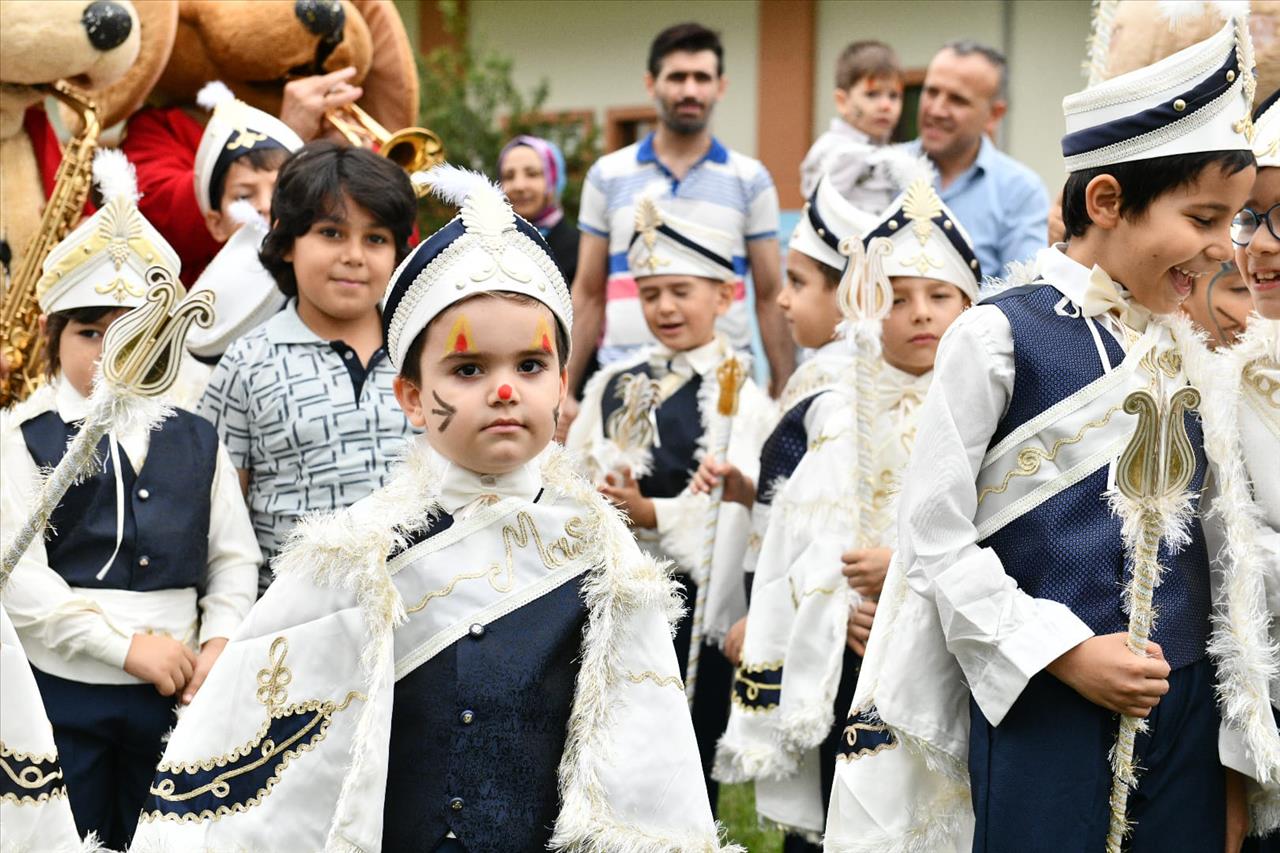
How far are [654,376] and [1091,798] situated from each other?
9.31ft

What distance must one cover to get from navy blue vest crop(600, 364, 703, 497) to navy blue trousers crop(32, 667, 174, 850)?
1887 mm

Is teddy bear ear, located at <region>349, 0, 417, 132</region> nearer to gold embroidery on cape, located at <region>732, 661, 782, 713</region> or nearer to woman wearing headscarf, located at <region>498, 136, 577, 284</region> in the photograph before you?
woman wearing headscarf, located at <region>498, 136, 577, 284</region>

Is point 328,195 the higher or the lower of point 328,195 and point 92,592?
the higher

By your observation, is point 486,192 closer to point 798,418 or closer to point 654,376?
point 798,418

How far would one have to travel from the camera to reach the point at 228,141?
5508 millimetres

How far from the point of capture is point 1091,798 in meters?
3.25

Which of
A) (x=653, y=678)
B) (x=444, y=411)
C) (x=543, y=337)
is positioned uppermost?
(x=543, y=337)

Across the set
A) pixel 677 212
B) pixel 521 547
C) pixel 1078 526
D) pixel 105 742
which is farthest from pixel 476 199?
pixel 677 212

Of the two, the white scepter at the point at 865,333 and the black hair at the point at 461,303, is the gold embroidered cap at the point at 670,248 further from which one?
the black hair at the point at 461,303

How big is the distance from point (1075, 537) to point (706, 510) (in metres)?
2.27

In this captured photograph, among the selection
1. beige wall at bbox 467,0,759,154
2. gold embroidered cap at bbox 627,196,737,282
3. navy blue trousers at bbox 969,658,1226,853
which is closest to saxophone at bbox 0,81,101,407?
gold embroidered cap at bbox 627,196,737,282

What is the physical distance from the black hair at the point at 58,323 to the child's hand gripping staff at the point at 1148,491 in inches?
102

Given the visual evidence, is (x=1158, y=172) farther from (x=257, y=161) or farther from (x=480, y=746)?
(x=257, y=161)

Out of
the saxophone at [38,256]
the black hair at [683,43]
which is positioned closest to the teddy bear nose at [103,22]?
the saxophone at [38,256]
